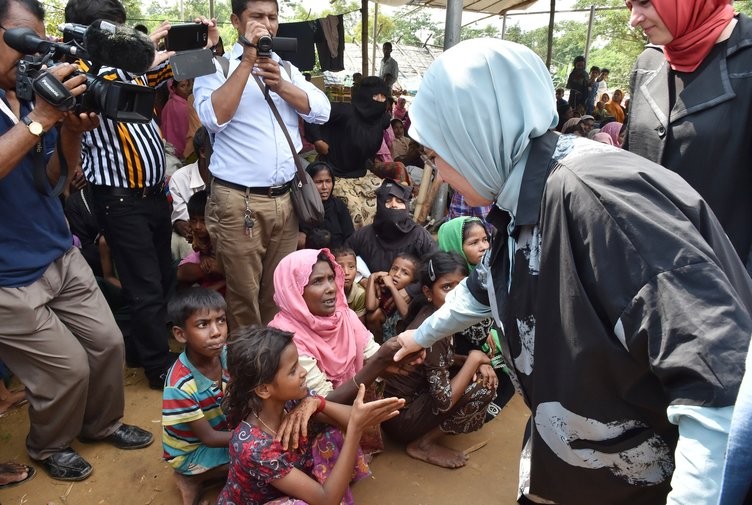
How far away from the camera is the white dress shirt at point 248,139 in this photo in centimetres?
299

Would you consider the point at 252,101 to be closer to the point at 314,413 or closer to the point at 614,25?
the point at 314,413

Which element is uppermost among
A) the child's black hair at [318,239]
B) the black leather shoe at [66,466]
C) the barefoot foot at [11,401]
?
the child's black hair at [318,239]

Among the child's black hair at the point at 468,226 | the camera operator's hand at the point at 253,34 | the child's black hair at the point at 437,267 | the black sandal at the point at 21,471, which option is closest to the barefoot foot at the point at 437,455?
the child's black hair at the point at 437,267

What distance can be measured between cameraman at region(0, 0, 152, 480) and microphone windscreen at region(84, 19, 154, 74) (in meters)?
0.13

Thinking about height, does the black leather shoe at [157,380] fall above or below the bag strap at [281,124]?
below

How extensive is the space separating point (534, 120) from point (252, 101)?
2155 mm

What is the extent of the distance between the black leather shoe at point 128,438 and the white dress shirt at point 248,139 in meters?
1.42

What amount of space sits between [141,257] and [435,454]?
1962 mm

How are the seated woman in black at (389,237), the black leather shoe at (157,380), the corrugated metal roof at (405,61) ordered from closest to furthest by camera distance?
the black leather shoe at (157,380) → the seated woman in black at (389,237) → the corrugated metal roof at (405,61)

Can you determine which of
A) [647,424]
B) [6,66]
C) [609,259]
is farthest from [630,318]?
[6,66]

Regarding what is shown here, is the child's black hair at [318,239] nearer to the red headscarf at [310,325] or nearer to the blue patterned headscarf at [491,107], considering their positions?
the red headscarf at [310,325]

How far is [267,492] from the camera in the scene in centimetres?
200

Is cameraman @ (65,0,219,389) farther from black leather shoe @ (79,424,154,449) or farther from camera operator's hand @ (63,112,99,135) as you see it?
camera operator's hand @ (63,112,99,135)

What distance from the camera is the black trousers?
307 cm
